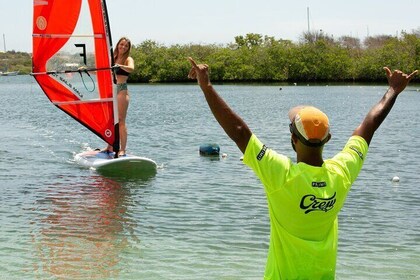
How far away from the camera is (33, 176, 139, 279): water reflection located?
7.41 m

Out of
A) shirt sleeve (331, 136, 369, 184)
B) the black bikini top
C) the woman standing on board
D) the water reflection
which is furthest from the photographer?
the black bikini top

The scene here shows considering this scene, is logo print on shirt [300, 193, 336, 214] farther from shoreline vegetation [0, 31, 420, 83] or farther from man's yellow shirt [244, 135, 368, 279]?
shoreline vegetation [0, 31, 420, 83]

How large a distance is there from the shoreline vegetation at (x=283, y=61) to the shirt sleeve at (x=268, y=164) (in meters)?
91.6

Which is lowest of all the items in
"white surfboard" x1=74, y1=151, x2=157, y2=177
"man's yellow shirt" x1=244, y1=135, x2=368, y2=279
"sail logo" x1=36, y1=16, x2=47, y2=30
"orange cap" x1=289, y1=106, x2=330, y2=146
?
"white surfboard" x1=74, y1=151, x2=157, y2=177

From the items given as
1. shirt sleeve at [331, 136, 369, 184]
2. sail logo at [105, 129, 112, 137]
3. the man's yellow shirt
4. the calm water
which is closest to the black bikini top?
sail logo at [105, 129, 112, 137]

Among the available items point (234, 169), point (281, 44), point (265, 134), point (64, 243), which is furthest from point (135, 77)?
point (64, 243)

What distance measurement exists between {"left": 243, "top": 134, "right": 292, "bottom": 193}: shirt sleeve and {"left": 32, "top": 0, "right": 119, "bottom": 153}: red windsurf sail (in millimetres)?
10532

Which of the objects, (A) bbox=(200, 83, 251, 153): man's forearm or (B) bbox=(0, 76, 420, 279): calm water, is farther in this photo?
(B) bbox=(0, 76, 420, 279): calm water

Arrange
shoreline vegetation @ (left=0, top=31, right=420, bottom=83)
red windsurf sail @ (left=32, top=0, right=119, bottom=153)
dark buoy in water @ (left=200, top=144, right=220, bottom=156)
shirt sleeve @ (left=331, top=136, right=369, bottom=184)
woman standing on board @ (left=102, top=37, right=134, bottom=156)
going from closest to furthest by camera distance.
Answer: shirt sleeve @ (left=331, top=136, right=369, bottom=184) → woman standing on board @ (left=102, top=37, right=134, bottom=156) → red windsurf sail @ (left=32, top=0, right=119, bottom=153) → dark buoy in water @ (left=200, top=144, right=220, bottom=156) → shoreline vegetation @ (left=0, top=31, right=420, bottom=83)

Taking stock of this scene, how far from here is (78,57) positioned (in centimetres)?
1380

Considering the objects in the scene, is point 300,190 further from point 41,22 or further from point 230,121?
point 41,22

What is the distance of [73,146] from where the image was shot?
18875 mm

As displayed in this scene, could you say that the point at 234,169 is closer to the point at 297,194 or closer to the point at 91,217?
the point at 91,217

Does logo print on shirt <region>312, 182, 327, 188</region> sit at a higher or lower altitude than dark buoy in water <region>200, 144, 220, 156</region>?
higher
